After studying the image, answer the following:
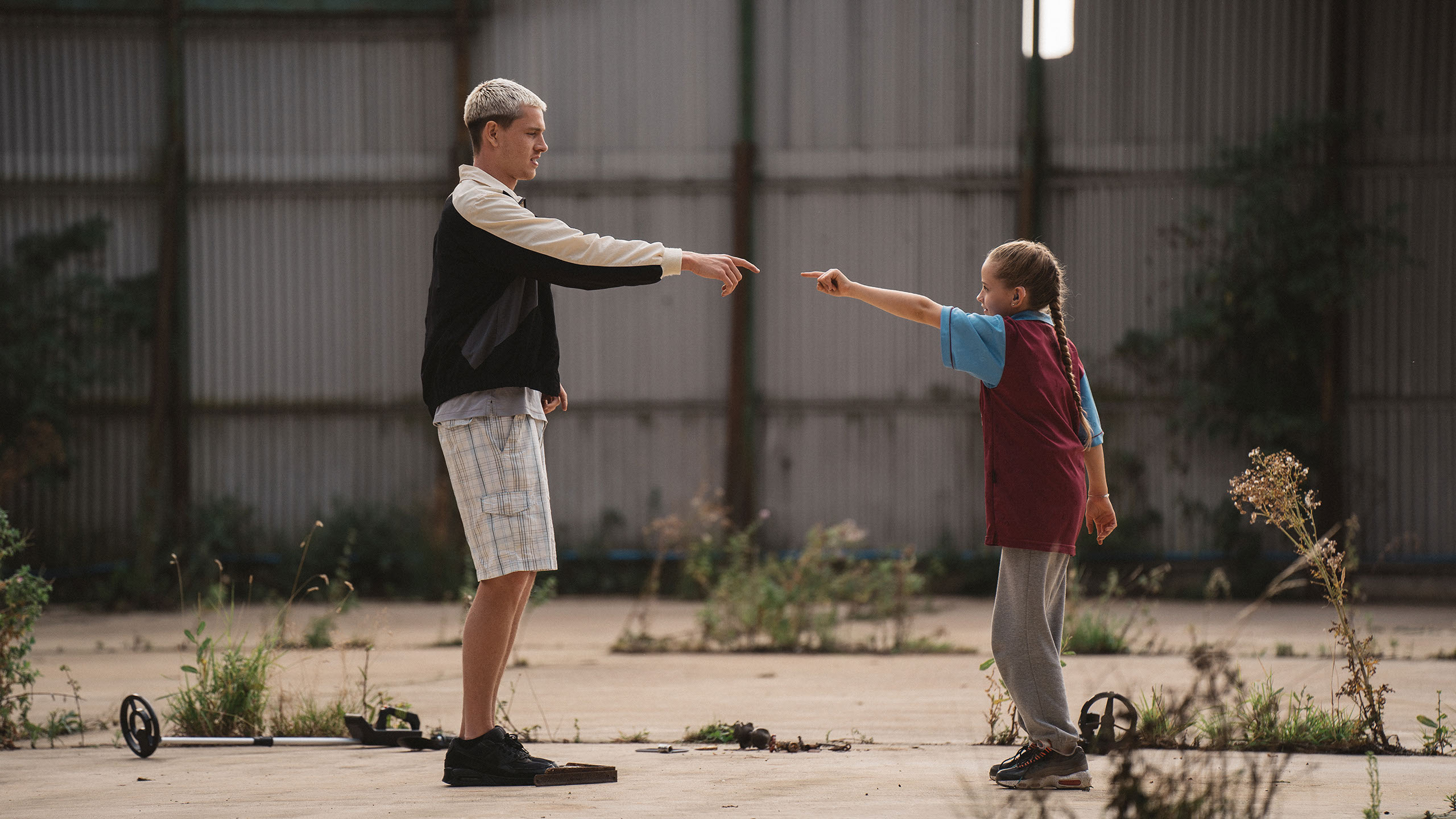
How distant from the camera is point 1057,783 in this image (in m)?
3.27

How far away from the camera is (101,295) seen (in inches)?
423

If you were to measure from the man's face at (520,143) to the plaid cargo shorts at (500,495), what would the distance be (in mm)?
793

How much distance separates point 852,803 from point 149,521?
9.09m

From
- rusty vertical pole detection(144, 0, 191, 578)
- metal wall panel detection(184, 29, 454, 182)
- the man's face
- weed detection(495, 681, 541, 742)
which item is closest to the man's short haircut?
the man's face

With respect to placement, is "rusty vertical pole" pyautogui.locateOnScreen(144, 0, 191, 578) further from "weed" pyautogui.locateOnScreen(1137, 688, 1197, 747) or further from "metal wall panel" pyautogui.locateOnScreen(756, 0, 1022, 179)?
"weed" pyautogui.locateOnScreen(1137, 688, 1197, 747)

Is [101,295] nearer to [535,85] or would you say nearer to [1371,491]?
[535,85]

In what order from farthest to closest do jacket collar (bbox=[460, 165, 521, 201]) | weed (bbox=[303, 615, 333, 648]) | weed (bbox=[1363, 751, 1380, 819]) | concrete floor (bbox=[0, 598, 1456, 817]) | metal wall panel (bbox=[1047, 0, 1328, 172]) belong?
metal wall panel (bbox=[1047, 0, 1328, 172])
weed (bbox=[303, 615, 333, 648])
jacket collar (bbox=[460, 165, 521, 201])
concrete floor (bbox=[0, 598, 1456, 817])
weed (bbox=[1363, 751, 1380, 819])

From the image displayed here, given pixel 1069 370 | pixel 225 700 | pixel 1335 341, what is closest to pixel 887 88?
pixel 1335 341

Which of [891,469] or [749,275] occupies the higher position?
[749,275]

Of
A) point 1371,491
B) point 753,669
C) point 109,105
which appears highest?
point 109,105

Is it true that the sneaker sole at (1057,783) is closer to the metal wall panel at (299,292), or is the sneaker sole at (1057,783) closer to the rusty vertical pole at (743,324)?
the rusty vertical pole at (743,324)

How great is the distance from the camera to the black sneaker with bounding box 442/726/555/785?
3.44 metres

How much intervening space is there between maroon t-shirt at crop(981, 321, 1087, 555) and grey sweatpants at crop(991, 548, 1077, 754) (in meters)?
0.09

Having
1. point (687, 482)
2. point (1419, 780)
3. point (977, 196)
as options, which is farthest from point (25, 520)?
point (1419, 780)
